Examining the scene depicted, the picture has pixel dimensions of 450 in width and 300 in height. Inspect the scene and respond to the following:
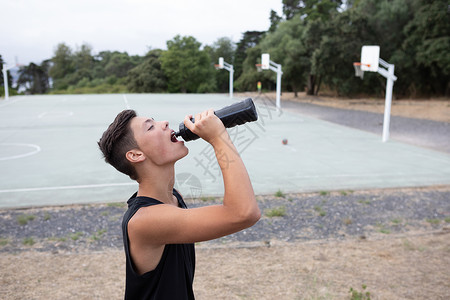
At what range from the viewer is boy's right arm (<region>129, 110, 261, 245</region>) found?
4.85ft

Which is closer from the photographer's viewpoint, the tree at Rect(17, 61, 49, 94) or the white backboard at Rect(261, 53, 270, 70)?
the white backboard at Rect(261, 53, 270, 70)

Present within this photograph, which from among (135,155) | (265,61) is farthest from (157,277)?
(265,61)

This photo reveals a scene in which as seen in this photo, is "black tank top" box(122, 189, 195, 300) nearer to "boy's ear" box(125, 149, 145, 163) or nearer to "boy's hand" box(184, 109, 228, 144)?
"boy's ear" box(125, 149, 145, 163)

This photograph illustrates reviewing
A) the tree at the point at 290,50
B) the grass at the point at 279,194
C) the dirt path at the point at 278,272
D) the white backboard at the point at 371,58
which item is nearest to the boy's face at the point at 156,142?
the dirt path at the point at 278,272

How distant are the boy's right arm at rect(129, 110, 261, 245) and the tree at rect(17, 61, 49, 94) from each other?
67921 millimetres

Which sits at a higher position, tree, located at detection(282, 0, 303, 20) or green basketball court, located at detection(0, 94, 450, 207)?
tree, located at detection(282, 0, 303, 20)

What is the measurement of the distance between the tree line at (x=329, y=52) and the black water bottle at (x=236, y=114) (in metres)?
26.3

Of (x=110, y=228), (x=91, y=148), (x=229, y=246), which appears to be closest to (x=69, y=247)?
(x=110, y=228)

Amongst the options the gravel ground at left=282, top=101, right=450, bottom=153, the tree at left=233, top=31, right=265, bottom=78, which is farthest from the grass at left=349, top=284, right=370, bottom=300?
the tree at left=233, top=31, right=265, bottom=78

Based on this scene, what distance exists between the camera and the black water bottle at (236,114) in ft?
5.00

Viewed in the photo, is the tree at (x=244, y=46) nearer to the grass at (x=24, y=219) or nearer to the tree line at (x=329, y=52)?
the tree line at (x=329, y=52)

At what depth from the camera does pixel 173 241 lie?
5.14 feet

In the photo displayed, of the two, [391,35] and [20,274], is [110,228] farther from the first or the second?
[391,35]

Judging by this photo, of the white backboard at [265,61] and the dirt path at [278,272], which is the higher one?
the white backboard at [265,61]
